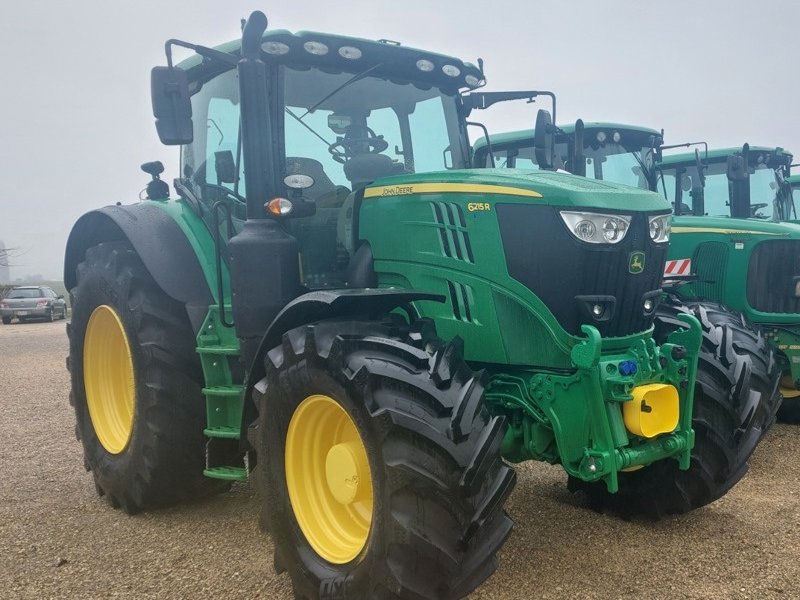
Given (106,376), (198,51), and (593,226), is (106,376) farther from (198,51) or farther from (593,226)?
(593,226)

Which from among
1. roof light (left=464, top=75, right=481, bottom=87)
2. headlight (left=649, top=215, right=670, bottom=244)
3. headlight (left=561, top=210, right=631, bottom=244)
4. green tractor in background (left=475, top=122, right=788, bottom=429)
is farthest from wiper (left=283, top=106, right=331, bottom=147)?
headlight (left=649, top=215, right=670, bottom=244)

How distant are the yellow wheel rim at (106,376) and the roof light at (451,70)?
2619mm

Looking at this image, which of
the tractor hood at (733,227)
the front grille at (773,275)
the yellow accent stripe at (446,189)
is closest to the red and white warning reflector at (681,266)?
the tractor hood at (733,227)

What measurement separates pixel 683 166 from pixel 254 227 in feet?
23.2

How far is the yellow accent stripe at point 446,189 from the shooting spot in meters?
3.37

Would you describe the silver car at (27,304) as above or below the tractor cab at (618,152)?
below

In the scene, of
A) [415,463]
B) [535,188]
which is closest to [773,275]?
[535,188]

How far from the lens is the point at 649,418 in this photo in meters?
3.20

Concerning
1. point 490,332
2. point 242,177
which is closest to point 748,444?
point 490,332

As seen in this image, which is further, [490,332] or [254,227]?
[254,227]

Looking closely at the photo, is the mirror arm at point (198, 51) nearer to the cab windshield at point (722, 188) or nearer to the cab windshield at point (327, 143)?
the cab windshield at point (327, 143)

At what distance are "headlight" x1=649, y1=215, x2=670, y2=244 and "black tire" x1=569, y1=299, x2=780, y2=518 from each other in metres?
0.51

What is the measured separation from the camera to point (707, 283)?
285 inches

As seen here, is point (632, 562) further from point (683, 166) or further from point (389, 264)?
point (683, 166)
